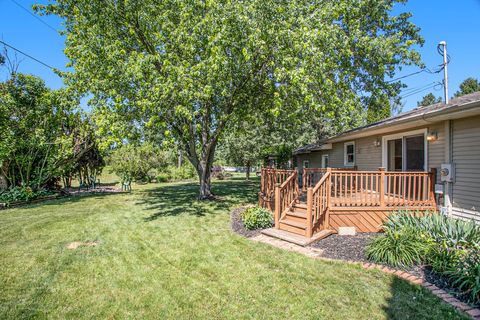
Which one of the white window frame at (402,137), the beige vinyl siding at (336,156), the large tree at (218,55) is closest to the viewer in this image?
the white window frame at (402,137)

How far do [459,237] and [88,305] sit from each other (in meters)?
5.91

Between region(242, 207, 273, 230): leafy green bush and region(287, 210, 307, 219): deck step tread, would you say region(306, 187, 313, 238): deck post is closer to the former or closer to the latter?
region(287, 210, 307, 219): deck step tread

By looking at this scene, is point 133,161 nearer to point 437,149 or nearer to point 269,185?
point 269,185

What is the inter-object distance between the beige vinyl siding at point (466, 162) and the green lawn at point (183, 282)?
11.0 ft

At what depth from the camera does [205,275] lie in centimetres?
432

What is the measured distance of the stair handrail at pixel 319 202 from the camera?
6.03m

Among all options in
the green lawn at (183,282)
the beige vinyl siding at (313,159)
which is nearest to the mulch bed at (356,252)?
the green lawn at (183,282)

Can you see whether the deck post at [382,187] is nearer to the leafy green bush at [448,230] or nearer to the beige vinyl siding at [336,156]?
the leafy green bush at [448,230]

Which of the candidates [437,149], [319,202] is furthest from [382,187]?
[437,149]

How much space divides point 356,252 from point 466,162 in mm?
3392

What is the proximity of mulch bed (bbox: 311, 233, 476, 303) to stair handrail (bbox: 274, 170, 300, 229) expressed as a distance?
134cm

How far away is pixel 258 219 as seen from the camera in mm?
7098

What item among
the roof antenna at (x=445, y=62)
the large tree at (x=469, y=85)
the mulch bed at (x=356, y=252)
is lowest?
the mulch bed at (x=356, y=252)

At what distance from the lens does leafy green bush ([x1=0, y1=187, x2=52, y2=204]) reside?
10609 mm
